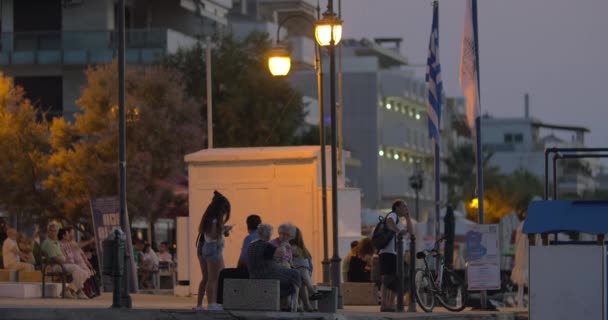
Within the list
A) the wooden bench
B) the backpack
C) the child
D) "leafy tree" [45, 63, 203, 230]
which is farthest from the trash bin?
"leafy tree" [45, 63, 203, 230]

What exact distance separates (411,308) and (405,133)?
7882cm

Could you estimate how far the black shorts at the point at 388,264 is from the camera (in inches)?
1013

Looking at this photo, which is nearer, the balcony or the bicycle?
the bicycle

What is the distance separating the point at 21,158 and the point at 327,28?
2108cm

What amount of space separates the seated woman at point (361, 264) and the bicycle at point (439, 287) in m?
2.02

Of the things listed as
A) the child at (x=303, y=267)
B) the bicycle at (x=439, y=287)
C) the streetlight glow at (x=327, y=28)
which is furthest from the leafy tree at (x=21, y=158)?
the child at (x=303, y=267)

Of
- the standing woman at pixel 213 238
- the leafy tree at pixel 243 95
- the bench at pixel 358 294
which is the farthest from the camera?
the leafy tree at pixel 243 95

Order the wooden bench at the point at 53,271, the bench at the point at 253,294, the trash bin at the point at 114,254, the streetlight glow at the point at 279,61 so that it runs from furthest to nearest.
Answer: the streetlight glow at the point at 279,61 → the wooden bench at the point at 53,271 → the trash bin at the point at 114,254 → the bench at the point at 253,294

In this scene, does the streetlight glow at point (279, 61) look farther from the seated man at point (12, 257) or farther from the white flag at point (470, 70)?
the seated man at point (12, 257)

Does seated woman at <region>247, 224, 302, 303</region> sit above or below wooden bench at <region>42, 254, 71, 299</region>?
above

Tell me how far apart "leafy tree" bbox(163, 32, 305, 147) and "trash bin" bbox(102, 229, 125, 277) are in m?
38.2

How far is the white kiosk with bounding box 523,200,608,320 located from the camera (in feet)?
60.5

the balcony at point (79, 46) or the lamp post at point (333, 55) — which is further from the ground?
the balcony at point (79, 46)

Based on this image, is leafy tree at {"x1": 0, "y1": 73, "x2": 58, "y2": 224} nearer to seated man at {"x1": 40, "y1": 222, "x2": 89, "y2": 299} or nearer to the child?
seated man at {"x1": 40, "y1": 222, "x2": 89, "y2": 299}
